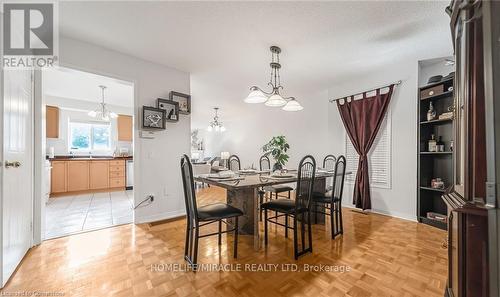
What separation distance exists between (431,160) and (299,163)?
234 centimetres

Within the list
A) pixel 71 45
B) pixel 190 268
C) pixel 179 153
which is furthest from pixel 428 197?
pixel 71 45

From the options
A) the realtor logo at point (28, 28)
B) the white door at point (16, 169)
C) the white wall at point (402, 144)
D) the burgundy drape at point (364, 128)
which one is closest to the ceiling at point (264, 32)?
the realtor logo at point (28, 28)

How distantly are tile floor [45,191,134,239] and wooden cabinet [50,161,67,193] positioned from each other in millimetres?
554

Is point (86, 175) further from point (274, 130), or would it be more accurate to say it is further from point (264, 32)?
point (264, 32)

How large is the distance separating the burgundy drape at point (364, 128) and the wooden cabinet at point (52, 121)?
22.0 feet

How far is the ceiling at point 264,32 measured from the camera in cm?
189

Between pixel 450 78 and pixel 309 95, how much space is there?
100.0 inches

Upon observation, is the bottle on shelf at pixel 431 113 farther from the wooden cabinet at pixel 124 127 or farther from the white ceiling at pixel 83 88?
A: the wooden cabinet at pixel 124 127

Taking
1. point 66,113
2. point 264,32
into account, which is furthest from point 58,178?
point 264,32

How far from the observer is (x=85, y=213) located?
3.30 metres

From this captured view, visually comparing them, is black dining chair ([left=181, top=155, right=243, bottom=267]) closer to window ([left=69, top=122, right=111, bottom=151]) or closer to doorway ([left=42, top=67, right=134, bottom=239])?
doorway ([left=42, top=67, right=134, bottom=239])

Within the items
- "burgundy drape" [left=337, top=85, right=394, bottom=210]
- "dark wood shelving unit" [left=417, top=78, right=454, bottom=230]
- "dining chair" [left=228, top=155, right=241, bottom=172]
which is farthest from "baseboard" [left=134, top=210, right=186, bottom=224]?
"dark wood shelving unit" [left=417, top=78, right=454, bottom=230]

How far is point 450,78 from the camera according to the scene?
2.56 meters

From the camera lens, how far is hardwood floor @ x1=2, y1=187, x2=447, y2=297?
1.51 metres
